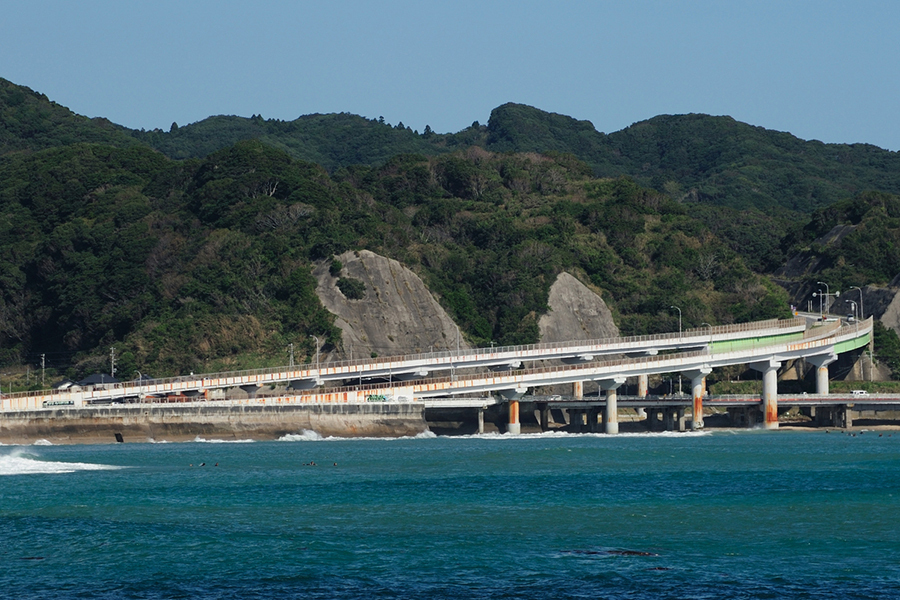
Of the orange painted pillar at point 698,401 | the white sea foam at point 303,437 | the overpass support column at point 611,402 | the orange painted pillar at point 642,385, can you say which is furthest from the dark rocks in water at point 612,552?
the orange painted pillar at point 642,385

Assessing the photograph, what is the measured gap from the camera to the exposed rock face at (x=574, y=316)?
12900 centimetres

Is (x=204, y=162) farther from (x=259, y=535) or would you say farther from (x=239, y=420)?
(x=259, y=535)

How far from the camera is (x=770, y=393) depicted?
104 m

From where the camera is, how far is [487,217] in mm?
160000

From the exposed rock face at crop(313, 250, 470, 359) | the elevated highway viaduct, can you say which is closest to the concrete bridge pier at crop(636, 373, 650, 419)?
the elevated highway viaduct

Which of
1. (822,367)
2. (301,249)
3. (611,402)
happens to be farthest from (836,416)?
(301,249)

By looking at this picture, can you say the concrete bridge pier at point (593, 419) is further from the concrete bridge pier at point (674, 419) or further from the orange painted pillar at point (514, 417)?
the orange painted pillar at point (514, 417)

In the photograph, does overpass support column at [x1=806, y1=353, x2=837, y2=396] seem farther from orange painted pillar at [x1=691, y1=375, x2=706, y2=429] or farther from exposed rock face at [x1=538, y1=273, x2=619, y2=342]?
exposed rock face at [x1=538, y1=273, x2=619, y2=342]

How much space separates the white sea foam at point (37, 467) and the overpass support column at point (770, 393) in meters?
58.6

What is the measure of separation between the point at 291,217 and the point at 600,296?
35348 millimetres

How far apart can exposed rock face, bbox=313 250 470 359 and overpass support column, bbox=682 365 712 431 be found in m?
27.8

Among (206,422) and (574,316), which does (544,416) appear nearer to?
(574,316)

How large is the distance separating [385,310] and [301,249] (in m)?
11.4

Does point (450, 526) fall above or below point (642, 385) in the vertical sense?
below
